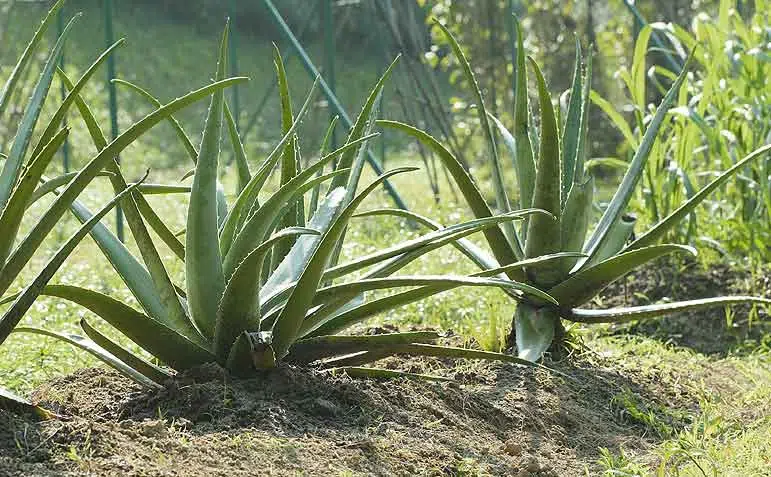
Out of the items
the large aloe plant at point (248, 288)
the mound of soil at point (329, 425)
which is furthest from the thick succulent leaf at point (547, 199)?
the large aloe plant at point (248, 288)

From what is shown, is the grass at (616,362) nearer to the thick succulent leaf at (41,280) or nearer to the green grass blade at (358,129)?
the thick succulent leaf at (41,280)

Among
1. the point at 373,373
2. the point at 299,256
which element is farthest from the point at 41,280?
the point at 373,373

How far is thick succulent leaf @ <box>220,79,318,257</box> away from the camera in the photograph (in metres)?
2.50

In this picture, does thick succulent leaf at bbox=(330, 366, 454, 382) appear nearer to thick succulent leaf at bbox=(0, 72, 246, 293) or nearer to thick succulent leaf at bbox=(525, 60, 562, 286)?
thick succulent leaf at bbox=(525, 60, 562, 286)

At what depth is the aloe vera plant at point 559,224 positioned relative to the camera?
10.2 feet

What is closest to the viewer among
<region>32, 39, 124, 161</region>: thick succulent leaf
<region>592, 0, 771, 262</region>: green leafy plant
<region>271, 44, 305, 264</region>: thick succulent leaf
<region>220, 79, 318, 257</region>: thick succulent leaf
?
<region>32, 39, 124, 161</region>: thick succulent leaf

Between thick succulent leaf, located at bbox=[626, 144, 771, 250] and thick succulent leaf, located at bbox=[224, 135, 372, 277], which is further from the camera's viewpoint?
thick succulent leaf, located at bbox=[626, 144, 771, 250]

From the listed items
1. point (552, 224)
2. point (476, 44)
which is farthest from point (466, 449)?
point (476, 44)

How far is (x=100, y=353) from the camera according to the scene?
2.38m

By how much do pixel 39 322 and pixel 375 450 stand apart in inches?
77.0

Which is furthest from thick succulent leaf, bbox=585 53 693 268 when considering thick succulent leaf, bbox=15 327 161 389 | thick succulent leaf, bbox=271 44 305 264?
thick succulent leaf, bbox=15 327 161 389

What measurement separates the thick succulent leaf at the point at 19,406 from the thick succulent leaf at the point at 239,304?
419 mm

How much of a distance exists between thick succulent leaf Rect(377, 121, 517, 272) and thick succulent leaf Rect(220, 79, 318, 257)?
344 millimetres

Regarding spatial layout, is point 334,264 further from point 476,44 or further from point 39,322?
point 476,44
